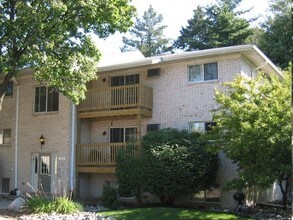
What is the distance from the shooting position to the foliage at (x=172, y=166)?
56.0ft

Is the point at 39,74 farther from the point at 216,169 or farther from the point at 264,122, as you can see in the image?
the point at 264,122

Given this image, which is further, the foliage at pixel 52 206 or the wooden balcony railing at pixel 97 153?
the wooden balcony railing at pixel 97 153

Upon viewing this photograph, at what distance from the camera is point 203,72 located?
20.1m

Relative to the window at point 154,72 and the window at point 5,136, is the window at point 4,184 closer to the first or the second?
the window at point 5,136

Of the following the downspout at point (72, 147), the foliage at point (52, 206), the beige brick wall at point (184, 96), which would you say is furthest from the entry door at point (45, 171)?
the foliage at point (52, 206)

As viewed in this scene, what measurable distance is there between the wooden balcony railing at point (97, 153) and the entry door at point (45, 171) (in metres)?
2.32

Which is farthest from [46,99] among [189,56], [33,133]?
[189,56]

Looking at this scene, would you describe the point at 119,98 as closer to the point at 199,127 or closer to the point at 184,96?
the point at 184,96

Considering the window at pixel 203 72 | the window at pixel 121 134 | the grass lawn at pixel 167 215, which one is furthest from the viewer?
the window at pixel 121 134

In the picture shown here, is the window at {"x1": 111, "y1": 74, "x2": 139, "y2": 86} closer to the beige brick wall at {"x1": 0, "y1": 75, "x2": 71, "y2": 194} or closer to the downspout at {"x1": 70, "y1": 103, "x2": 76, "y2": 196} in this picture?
the downspout at {"x1": 70, "y1": 103, "x2": 76, "y2": 196}

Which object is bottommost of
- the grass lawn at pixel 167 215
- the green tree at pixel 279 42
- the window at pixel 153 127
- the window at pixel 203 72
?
the grass lawn at pixel 167 215

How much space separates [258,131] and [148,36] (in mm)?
50577

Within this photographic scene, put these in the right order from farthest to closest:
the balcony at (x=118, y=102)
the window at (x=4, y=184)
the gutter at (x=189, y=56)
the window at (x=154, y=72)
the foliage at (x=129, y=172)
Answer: the window at (x=4, y=184) → the window at (x=154, y=72) → the balcony at (x=118, y=102) → the gutter at (x=189, y=56) → the foliage at (x=129, y=172)

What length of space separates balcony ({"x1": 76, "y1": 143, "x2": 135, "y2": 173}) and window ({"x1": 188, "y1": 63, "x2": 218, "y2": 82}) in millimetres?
4547
